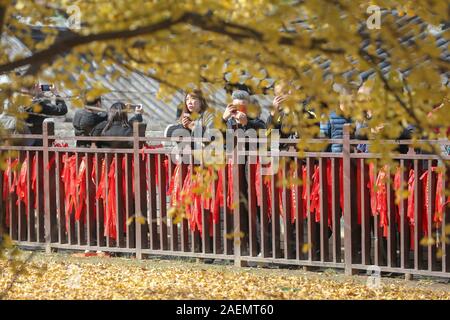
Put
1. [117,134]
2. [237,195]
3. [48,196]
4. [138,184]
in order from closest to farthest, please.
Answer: [237,195] → [138,184] → [117,134] → [48,196]

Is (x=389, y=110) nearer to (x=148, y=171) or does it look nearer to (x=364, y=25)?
(x=364, y=25)

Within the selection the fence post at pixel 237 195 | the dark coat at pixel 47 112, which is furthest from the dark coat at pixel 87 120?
the fence post at pixel 237 195

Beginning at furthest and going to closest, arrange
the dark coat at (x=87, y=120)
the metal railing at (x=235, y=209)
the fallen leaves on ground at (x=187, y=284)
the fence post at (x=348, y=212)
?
A: the dark coat at (x=87, y=120)
the fence post at (x=348, y=212)
the metal railing at (x=235, y=209)
the fallen leaves on ground at (x=187, y=284)

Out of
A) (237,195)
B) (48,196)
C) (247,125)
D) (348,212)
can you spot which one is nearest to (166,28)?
(348,212)

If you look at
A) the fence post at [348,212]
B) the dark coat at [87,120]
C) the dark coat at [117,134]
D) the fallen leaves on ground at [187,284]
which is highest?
the dark coat at [87,120]

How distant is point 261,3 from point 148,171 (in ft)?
18.2

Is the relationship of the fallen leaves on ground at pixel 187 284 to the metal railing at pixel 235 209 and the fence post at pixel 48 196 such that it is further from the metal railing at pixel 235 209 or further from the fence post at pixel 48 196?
the fence post at pixel 48 196

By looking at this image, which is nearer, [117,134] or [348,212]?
[348,212]

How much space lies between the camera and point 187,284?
8289mm

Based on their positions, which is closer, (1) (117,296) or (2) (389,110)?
(2) (389,110)

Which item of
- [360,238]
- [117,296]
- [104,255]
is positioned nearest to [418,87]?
[117,296]

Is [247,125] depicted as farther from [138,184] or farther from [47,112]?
[47,112]

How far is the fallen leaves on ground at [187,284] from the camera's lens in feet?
25.3

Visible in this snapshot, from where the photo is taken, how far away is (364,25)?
15.3ft
